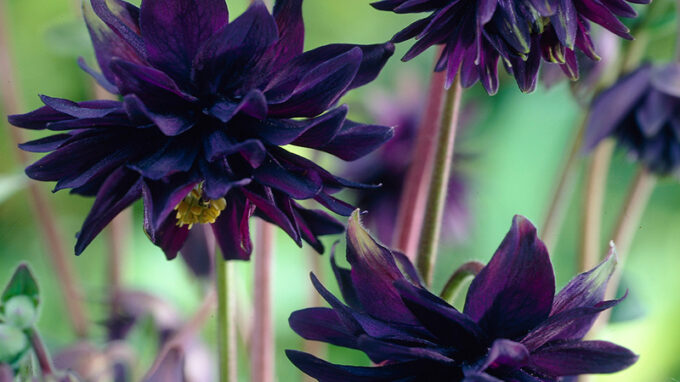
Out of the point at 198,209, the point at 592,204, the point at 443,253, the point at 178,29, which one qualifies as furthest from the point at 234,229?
the point at 443,253

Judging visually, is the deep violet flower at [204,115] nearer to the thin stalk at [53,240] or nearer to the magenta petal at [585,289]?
the magenta petal at [585,289]

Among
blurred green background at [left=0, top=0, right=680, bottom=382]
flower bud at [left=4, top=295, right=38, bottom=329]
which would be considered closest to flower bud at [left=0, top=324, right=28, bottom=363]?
flower bud at [left=4, top=295, right=38, bottom=329]

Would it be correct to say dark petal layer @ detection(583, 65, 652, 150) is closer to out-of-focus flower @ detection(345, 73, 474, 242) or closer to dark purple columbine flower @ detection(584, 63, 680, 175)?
dark purple columbine flower @ detection(584, 63, 680, 175)

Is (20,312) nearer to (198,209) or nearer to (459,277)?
(198,209)

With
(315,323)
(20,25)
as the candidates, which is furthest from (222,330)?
(20,25)

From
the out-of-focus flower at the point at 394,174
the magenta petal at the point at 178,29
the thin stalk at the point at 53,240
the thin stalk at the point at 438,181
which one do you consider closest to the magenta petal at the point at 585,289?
the thin stalk at the point at 438,181

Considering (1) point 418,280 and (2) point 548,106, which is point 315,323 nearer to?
(1) point 418,280
